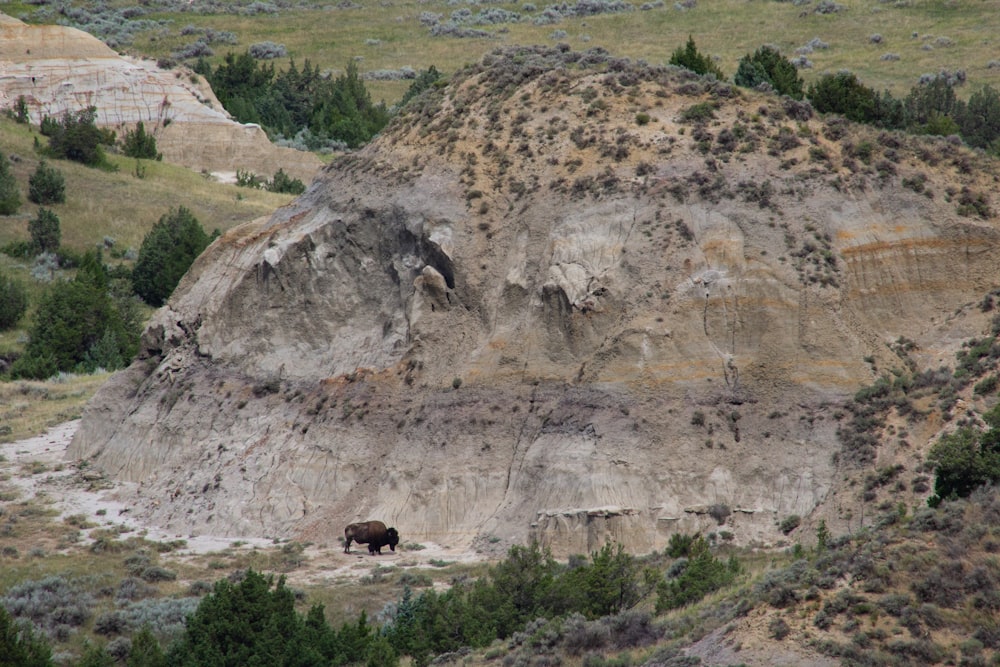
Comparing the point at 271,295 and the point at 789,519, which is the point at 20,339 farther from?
the point at 789,519

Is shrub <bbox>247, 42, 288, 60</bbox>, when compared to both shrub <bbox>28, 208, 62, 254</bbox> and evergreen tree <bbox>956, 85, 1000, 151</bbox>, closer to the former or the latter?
shrub <bbox>28, 208, 62, 254</bbox>

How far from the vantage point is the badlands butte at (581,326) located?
95.6 ft

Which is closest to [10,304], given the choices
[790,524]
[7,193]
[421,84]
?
[7,193]

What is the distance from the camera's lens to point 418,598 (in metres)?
25.1

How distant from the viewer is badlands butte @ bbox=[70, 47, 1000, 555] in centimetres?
2912

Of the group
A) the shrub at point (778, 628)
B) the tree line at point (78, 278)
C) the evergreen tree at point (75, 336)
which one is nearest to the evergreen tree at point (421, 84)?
the tree line at point (78, 278)

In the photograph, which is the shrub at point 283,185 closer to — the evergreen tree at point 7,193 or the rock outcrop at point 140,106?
the rock outcrop at point 140,106

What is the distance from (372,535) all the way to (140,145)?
6262 cm

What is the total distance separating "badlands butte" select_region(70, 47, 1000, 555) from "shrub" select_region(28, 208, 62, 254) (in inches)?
1415

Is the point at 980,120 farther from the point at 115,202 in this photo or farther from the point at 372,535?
the point at 115,202

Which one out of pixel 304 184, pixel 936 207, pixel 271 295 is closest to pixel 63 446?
pixel 271 295

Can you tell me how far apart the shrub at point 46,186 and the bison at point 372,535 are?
173 ft

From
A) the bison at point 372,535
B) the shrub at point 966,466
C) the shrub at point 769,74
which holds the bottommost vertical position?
the bison at point 372,535

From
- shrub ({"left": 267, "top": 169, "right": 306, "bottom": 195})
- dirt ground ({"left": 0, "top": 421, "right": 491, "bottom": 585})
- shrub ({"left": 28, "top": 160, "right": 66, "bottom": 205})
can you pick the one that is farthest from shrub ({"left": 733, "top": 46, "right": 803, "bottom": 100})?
shrub ({"left": 28, "top": 160, "right": 66, "bottom": 205})
